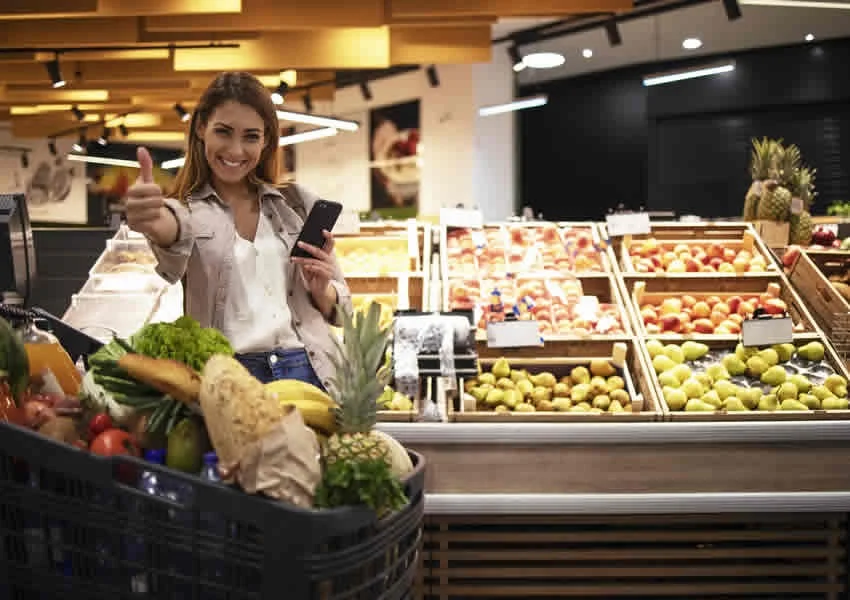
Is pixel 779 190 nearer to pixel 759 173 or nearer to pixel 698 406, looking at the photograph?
pixel 759 173

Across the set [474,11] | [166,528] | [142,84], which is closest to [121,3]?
[474,11]

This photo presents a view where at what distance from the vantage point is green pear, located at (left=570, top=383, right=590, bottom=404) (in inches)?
122

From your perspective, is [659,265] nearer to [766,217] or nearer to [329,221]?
[766,217]

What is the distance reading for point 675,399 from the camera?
3006mm

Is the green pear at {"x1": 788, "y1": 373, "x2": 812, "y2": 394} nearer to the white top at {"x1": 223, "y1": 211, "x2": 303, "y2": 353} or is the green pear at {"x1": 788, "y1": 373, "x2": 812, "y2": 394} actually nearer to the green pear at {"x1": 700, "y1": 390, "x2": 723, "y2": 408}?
the green pear at {"x1": 700, "y1": 390, "x2": 723, "y2": 408}

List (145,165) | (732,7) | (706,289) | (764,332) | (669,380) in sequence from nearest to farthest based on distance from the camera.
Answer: (145,165), (669,380), (764,332), (706,289), (732,7)

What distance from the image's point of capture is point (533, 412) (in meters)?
2.94

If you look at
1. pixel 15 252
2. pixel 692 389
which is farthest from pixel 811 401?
pixel 15 252

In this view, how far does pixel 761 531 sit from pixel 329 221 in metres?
2.09

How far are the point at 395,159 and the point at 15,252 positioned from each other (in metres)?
11.2

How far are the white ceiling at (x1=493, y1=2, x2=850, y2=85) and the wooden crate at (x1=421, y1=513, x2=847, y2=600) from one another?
7770 millimetres

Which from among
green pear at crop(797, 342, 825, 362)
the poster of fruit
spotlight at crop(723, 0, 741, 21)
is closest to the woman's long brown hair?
green pear at crop(797, 342, 825, 362)

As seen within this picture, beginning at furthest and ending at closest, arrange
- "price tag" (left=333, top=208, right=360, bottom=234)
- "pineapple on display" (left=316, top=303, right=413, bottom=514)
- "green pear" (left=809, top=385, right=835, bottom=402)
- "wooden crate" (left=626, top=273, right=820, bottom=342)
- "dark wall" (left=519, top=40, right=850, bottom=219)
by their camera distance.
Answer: "dark wall" (left=519, top=40, right=850, bottom=219) < "price tag" (left=333, top=208, right=360, bottom=234) < "wooden crate" (left=626, top=273, right=820, bottom=342) < "green pear" (left=809, top=385, right=835, bottom=402) < "pineapple on display" (left=316, top=303, right=413, bottom=514)

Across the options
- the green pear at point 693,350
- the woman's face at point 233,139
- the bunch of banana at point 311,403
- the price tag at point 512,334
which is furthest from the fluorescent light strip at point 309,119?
the bunch of banana at point 311,403
